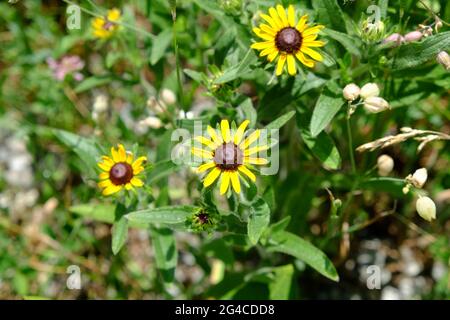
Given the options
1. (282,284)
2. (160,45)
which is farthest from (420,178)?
(160,45)

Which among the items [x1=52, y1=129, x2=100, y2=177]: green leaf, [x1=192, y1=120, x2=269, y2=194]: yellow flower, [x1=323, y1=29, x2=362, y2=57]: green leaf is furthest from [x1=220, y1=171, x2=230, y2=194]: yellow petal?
[x1=52, y1=129, x2=100, y2=177]: green leaf

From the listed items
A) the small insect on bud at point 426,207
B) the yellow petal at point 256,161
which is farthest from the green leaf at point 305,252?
the yellow petal at point 256,161

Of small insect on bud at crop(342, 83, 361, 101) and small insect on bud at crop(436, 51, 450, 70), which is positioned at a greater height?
small insect on bud at crop(436, 51, 450, 70)

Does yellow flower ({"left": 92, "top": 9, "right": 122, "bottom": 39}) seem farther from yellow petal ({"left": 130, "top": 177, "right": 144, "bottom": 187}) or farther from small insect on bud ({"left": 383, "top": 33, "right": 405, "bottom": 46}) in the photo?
small insect on bud ({"left": 383, "top": 33, "right": 405, "bottom": 46})

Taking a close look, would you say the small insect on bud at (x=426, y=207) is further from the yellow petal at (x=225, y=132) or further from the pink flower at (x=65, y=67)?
the pink flower at (x=65, y=67)

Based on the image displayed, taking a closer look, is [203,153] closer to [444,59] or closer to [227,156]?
[227,156]

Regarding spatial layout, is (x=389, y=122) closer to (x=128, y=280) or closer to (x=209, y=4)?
(x=209, y=4)
